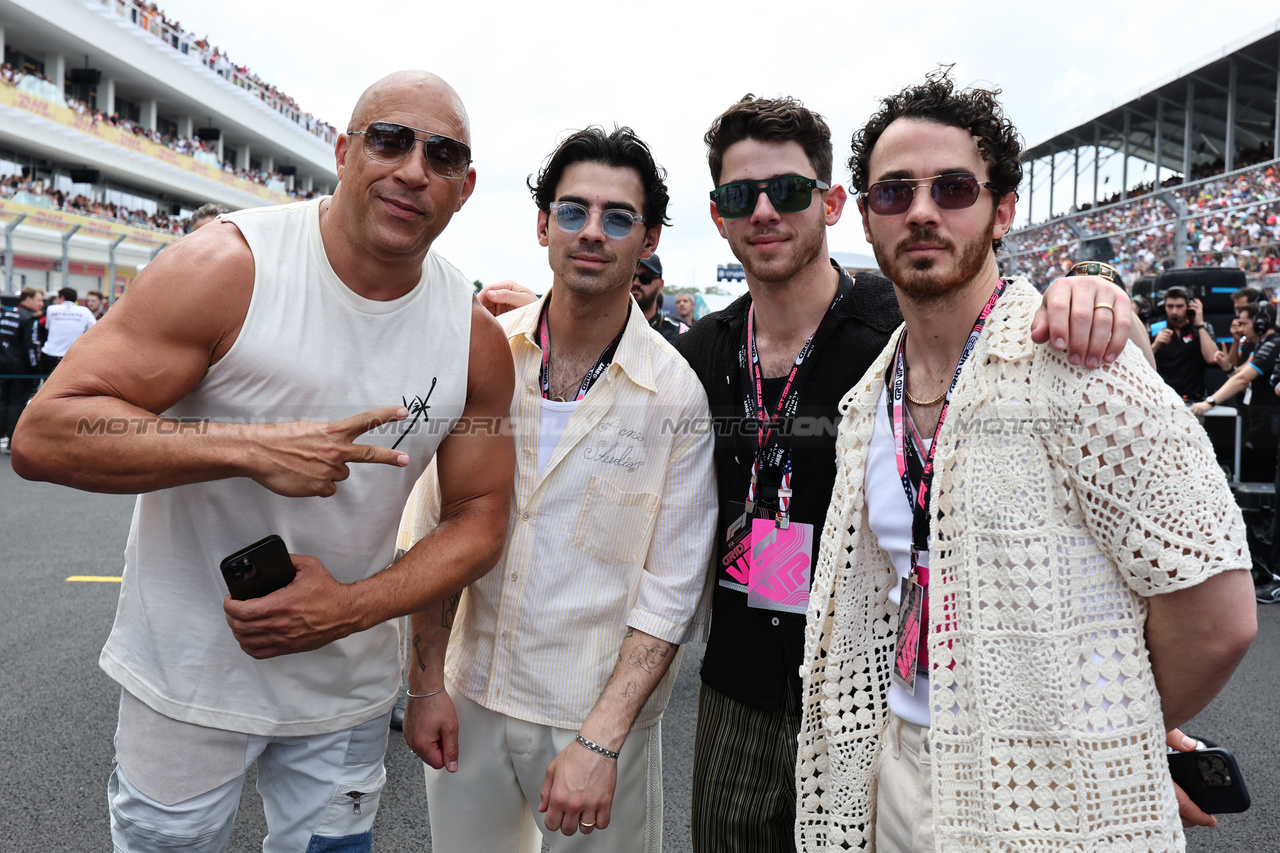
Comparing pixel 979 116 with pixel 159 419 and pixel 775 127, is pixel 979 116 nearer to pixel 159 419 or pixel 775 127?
pixel 775 127

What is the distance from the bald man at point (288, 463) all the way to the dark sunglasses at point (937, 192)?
1.09 m

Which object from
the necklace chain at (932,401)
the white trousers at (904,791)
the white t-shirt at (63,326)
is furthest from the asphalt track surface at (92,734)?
the white t-shirt at (63,326)

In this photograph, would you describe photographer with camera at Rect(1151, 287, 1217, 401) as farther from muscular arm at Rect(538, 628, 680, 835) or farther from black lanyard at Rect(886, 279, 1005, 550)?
muscular arm at Rect(538, 628, 680, 835)

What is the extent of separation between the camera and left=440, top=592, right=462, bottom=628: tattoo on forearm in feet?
7.70

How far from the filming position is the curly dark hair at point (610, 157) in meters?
2.51

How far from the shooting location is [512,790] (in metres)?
2.31

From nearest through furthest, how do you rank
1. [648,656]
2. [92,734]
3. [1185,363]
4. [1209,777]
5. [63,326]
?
1. [1209,777]
2. [648,656]
3. [92,734]
4. [1185,363]
5. [63,326]

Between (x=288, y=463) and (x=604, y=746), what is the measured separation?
112 centimetres

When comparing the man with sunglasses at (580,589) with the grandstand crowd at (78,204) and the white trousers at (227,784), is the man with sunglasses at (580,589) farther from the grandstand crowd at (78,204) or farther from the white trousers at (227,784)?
the grandstand crowd at (78,204)

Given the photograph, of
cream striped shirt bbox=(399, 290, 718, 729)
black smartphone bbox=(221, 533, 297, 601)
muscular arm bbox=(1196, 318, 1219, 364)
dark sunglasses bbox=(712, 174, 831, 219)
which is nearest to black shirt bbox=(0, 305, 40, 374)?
cream striped shirt bbox=(399, 290, 718, 729)

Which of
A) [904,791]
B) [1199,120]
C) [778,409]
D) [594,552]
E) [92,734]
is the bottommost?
[92,734]

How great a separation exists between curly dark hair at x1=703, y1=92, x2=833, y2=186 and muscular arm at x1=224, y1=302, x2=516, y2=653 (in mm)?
1038

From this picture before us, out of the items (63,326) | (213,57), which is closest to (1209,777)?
(63,326)

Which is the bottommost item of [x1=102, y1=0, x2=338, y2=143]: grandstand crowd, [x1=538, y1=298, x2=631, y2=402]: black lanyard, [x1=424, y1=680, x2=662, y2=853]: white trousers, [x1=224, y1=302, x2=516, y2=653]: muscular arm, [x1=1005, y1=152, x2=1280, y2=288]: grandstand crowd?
[x1=424, y1=680, x2=662, y2=853]: white trousers
